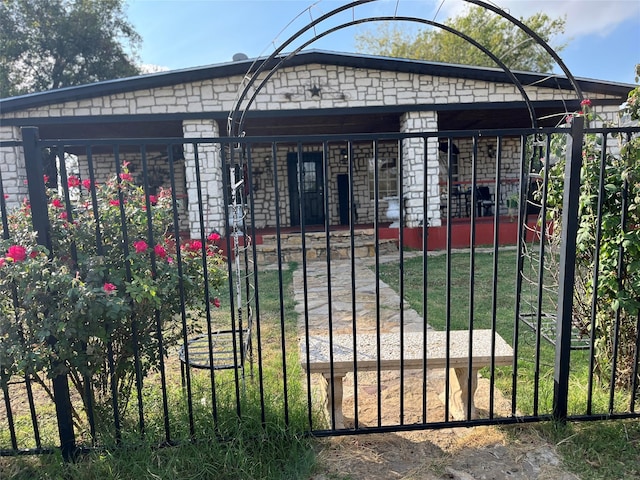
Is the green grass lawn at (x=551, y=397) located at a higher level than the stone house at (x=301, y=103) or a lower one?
lower

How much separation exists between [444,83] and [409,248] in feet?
11.7

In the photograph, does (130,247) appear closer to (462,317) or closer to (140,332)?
(140,332)

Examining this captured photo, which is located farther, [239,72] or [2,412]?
[239,72]

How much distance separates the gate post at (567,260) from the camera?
2.10 m

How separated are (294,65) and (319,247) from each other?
3.75m

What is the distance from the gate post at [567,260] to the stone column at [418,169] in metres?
6.55

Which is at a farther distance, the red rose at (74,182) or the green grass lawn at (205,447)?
the red rose at (74,182)

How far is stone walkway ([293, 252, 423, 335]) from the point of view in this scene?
4.48 meters

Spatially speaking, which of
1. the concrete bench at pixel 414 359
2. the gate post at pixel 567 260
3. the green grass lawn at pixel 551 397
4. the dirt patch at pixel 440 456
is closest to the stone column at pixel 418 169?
the green grass lawn at pixel 551 397

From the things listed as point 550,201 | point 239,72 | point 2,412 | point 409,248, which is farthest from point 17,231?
point 409,248

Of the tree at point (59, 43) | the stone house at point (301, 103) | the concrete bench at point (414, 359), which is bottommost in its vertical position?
the concrete bench at point (414, 359)

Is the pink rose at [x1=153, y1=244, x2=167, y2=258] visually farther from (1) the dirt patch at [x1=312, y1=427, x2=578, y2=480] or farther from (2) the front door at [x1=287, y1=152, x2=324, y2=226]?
(2) the front door at [x1=287, y1=152, x2=324, y2=226]

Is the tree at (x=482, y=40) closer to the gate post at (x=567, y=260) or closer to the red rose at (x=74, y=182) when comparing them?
the gate post at (x=567, y=260)

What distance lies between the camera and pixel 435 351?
2525 mm
